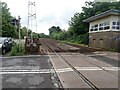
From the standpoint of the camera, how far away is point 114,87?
29.8 ft

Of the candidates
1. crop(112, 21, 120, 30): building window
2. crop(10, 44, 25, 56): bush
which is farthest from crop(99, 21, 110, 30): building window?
crop(10, 44, 25, 56): bush

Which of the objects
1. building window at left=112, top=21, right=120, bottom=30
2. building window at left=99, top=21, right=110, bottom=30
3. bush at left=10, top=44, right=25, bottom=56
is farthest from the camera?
building window at left=99, top=21, right=110, bottom=30

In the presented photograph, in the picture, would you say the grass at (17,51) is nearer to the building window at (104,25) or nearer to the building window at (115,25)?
the building window at (115,25)

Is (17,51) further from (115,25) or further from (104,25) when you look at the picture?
(104,25)

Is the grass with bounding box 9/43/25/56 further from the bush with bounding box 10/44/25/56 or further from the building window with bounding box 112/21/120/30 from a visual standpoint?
the building window with bounding box 112/21/120/30

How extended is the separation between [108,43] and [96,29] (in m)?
6.91

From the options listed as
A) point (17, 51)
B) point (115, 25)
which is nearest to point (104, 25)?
point (115, 25)

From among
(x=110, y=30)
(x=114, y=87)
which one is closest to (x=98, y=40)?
(x=110, y=30)

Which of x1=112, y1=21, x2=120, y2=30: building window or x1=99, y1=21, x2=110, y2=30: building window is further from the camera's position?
x1=99, y1=21, x2=110, y2=30: building window

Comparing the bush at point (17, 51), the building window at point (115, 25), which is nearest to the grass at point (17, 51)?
the bush at point (17, 51)

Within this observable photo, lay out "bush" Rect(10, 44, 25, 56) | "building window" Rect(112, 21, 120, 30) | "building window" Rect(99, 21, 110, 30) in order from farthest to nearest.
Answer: "building window" Rect(99, 21, 110, 30) < "building window" Rect(112, 21, 120, 30) < "bush" Rect(10, 44, 25, 56)

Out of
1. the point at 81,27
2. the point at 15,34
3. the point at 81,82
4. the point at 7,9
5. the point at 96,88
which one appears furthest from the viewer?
the point at 7,9

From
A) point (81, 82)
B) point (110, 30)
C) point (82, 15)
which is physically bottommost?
point (81, 82)

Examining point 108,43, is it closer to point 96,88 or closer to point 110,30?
point 110,30
